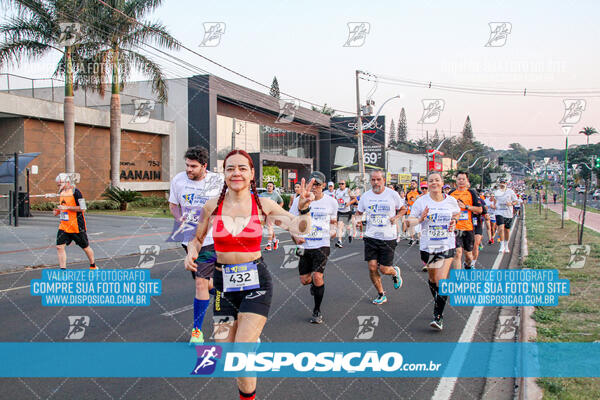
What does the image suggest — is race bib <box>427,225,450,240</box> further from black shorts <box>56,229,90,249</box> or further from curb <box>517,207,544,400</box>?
black shorts <box>56,229,90,249</box>

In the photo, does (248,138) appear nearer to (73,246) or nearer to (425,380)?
(73,246)

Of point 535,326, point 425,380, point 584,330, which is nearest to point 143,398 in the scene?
point 425,380

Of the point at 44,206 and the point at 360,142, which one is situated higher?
the point at 360,142

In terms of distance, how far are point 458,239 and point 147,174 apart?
90.3 feet

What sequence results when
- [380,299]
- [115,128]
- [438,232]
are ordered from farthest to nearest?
[115,128] < [380,299] < [438,232]

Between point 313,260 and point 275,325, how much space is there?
101cm

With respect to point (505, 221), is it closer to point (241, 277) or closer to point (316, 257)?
point (316, 257)

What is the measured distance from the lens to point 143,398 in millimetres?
3980

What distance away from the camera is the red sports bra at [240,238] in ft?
11.9

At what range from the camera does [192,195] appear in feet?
18.7

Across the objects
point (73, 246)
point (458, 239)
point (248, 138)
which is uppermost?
point (248, 138)

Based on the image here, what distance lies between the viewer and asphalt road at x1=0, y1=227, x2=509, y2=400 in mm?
4137

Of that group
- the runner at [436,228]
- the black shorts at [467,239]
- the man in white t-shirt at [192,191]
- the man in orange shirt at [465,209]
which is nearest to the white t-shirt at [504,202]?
the man in orange shirt at [465,209]

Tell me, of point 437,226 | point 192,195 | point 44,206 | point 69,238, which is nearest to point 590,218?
point 437,226
